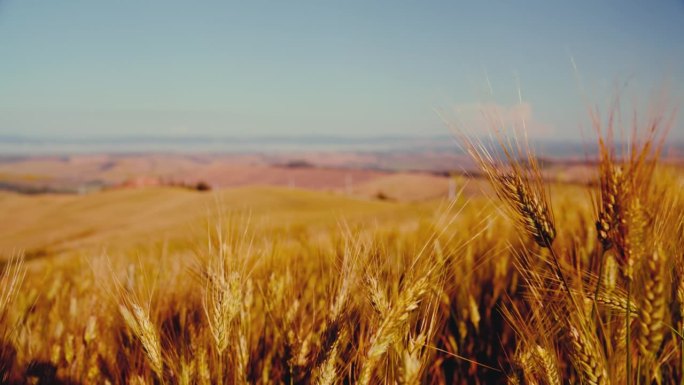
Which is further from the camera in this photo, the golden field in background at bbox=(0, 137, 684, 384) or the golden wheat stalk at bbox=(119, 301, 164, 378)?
the golden wheat stalk at bbox=(119, 301, 164, 378)

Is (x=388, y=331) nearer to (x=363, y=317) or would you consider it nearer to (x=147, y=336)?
(x=363, y=317)

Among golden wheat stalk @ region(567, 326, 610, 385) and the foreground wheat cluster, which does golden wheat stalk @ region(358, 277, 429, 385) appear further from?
golden wheat stalk @ region(567, 326, 610, 385)

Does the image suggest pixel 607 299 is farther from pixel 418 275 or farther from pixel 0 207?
pixel 0 207

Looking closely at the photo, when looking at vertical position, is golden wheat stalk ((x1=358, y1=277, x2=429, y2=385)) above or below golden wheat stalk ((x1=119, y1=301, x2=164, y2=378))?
above

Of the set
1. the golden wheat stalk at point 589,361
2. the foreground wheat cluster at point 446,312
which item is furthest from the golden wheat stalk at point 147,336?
the golden wheat stalk at point 589,361

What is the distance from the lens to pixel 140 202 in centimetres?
1919

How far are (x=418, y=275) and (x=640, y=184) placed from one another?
47 cm

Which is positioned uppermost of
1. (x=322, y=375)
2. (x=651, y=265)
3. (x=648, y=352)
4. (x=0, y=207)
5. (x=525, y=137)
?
(x=525, y=137)

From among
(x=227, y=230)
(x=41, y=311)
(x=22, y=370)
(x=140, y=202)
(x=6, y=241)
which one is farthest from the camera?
(x=140, y=202)

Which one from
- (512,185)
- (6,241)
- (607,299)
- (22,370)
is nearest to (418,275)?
(512,185)

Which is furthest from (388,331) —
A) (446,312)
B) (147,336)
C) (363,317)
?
(446,312)

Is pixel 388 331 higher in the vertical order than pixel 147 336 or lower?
higher

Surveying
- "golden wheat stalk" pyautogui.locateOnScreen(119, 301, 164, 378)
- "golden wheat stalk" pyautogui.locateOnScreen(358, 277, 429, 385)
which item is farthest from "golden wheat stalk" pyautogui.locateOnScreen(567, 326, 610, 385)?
"golden wheat stalk" pyautogui.locateOnScreen(119, 301, 164, 378)

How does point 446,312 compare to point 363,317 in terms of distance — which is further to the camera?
point 446,312
